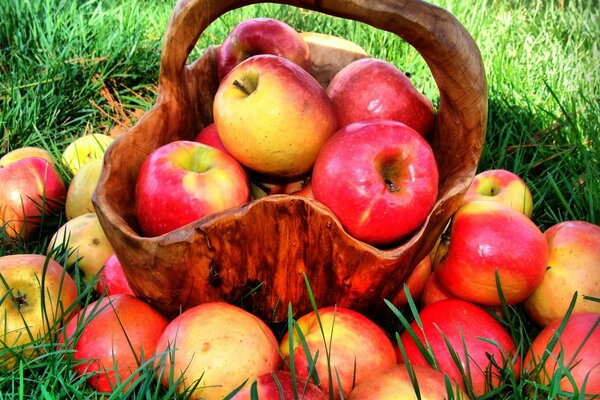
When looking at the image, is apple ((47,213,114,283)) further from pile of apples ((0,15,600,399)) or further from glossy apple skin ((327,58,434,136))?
glossy apple skin ((327,58,434,136))

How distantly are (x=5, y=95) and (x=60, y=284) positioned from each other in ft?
5.46

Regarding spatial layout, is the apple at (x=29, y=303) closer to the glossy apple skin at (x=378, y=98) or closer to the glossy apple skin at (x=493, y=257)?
the glossy apple skin at (x=378, y=98)

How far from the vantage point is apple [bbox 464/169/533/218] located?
6.79 ft

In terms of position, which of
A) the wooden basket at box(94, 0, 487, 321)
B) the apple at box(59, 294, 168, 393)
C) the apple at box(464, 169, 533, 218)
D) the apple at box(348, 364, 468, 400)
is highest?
the wooden basket at box(94, 0, 487, 321)

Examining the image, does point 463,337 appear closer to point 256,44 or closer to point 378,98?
point 378,98

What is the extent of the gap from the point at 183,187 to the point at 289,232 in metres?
0.30

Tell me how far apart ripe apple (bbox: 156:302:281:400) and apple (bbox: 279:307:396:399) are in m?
0.08


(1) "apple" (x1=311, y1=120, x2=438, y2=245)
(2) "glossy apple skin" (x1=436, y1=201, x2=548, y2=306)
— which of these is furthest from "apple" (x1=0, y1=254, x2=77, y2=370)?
(2) "glossy apple skin" (x1=436, y1=201, x2=548, y2=306)

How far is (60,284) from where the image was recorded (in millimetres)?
1646

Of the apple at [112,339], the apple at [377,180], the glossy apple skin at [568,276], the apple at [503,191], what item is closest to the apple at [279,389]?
the apple at [112,339]

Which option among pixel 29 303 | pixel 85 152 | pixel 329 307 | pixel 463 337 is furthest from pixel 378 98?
pixel 85 152

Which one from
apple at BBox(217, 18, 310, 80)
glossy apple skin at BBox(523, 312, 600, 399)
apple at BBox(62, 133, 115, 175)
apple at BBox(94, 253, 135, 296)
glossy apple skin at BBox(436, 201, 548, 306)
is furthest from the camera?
apple at BBox(62, 133, 115, 175)

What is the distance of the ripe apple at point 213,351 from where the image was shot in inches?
54.7

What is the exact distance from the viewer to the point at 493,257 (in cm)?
170
